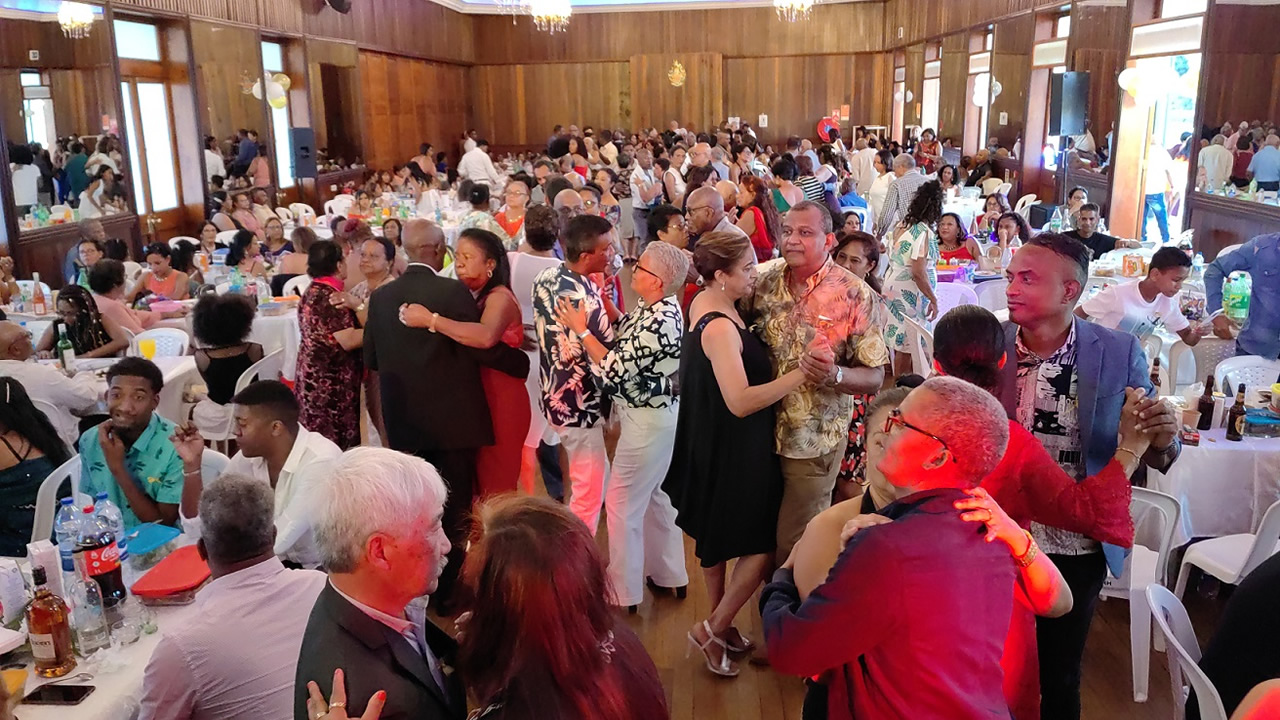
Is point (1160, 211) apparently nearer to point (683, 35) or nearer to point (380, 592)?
point (380, 592)

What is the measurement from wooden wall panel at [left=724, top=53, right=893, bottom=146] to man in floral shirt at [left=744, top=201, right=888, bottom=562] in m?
17.8

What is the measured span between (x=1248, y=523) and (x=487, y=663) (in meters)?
3.33

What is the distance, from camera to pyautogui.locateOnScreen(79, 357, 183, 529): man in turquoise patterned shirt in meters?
3.13

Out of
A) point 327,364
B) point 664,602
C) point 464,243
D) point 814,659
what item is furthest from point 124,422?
point 814,659

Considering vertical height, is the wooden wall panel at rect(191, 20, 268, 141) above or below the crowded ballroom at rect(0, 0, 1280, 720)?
above

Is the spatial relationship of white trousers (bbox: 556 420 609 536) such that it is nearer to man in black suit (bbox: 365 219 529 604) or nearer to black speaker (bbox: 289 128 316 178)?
man in black suit (bbox: 365 219 529 604)

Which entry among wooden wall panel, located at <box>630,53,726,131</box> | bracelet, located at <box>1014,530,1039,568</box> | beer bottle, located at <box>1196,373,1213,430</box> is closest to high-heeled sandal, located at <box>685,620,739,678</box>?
bracelet, located at <box>1014,530,1039,568</box>

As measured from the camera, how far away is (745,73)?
20266 millimetres

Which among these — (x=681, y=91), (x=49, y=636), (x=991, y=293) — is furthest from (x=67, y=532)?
(x=681, y=91)

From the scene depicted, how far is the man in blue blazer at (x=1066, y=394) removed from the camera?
2.36 meters

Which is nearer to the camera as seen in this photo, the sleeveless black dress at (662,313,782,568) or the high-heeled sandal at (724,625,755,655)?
the sleeveless black dress at (662,313,782,568)

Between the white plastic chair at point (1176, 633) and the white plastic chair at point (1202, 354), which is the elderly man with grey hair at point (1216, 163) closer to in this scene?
the white plastic chair at point (1202, 354)

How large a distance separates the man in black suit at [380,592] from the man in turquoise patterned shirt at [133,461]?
5.71 ft

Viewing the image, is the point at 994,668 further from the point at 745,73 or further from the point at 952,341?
the point at 745,73
